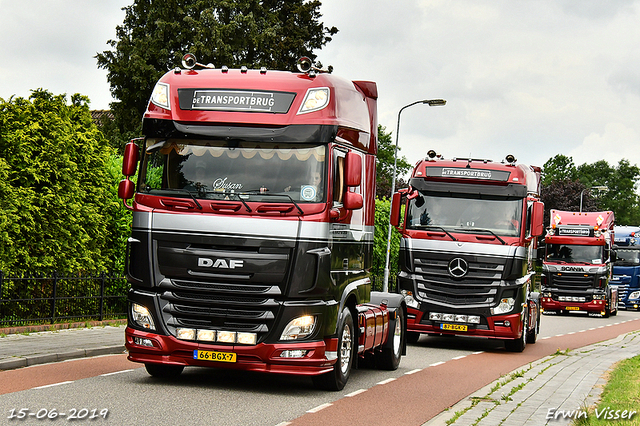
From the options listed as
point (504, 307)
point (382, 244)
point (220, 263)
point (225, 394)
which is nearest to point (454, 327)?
point (504, 307)

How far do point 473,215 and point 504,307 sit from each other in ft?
6.30

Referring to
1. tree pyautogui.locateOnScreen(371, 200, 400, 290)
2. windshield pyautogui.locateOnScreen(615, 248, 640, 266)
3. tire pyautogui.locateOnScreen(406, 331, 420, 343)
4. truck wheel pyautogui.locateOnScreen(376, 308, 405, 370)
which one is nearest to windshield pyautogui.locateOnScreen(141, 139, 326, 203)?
truck wheel pyautogui.locateOnScreen(376, 308, 405, 370)

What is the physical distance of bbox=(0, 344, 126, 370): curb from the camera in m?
11.6

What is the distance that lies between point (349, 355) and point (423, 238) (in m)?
6.69

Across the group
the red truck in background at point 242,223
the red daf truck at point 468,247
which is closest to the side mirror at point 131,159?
the red truck in background at point 242,223

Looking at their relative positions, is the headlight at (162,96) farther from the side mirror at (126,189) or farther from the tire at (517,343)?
the tire at (517,343)

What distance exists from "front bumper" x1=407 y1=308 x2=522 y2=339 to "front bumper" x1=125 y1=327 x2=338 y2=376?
7.57 metres

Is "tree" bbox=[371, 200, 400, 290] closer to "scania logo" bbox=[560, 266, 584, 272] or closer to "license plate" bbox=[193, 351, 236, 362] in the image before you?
"scania logo" bbox=[560, 266, 584, 272]

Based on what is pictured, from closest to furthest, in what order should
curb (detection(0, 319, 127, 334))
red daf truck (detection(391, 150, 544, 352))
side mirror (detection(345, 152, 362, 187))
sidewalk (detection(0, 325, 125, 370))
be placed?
1. side mirror (detection(345, 152, 362, 187))
2. sidewalk (detection(0, 325, 125, 370))
3. curb (detection(0, 319, 127, 334))
4. red daf truck (detection(391, 150, 544, 352))

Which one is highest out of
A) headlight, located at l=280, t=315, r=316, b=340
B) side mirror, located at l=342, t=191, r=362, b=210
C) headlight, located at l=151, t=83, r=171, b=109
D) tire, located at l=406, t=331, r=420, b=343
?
headlight, located at l=151, t=83, r=171, b=109

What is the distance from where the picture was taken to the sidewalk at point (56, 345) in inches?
478

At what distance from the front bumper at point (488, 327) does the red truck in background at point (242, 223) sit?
709 centimetres

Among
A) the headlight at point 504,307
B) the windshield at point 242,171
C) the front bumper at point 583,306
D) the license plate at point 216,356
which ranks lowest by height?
the front bumper at point 583,306

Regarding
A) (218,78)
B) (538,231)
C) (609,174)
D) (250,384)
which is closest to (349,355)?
(250,384)
